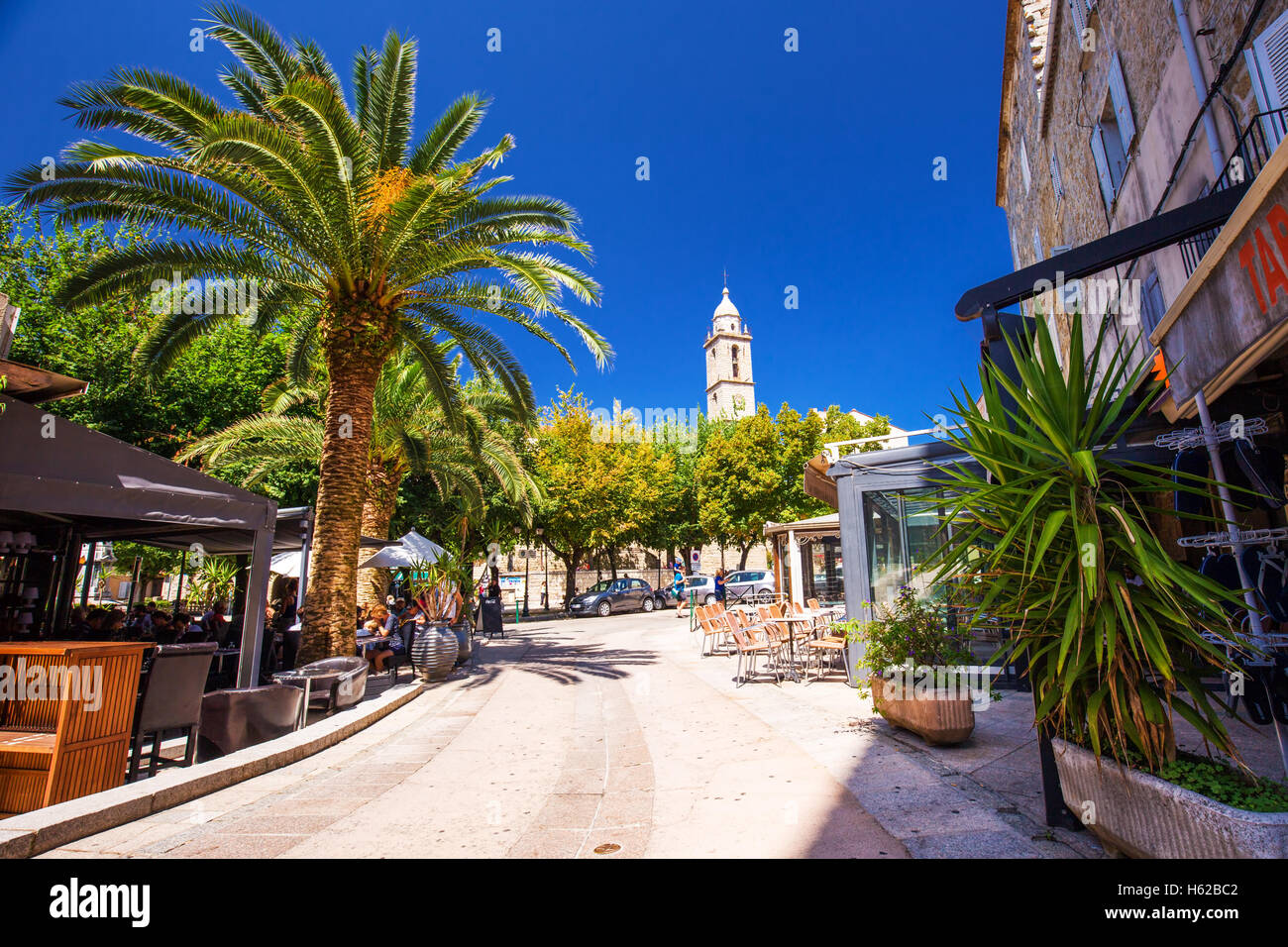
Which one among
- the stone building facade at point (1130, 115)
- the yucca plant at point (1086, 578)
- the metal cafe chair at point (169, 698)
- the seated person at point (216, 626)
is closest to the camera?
the yucca plant at point (1086, 578)

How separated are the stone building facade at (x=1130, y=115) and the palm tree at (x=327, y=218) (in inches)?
305

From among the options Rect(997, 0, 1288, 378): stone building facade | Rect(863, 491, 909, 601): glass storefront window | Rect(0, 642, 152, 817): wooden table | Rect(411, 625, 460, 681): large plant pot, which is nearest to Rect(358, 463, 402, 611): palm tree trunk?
Rect(411, 625, 460, 681): large plant pot

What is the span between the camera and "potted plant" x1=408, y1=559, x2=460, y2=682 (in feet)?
32.1

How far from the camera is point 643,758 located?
5398mm

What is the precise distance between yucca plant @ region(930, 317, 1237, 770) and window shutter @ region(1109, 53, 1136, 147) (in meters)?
8.26

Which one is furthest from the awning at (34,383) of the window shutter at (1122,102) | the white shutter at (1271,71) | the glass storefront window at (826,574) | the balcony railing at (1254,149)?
the glass storefront window at (826,574)

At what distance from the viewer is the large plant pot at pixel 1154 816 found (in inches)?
78.8

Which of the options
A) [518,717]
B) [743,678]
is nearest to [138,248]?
[518,717]

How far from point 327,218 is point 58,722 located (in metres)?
6.64

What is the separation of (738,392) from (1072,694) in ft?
217

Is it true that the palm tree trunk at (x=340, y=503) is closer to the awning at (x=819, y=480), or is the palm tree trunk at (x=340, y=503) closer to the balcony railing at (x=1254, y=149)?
the awning at (x=819, y=480)

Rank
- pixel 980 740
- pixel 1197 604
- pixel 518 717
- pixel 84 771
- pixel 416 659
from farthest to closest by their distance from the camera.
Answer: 1. pixel 416 659
2. pixel 518 717
3. pixel 980 740
4. pixel 84 771
5. pixel 1197 604

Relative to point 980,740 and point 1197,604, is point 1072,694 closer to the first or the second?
point 1197,604

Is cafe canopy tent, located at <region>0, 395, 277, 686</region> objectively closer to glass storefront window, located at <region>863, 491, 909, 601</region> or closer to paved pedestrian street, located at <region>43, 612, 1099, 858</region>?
paved pedestrian street, located at <region>43, 612, 1099, 858</region>
